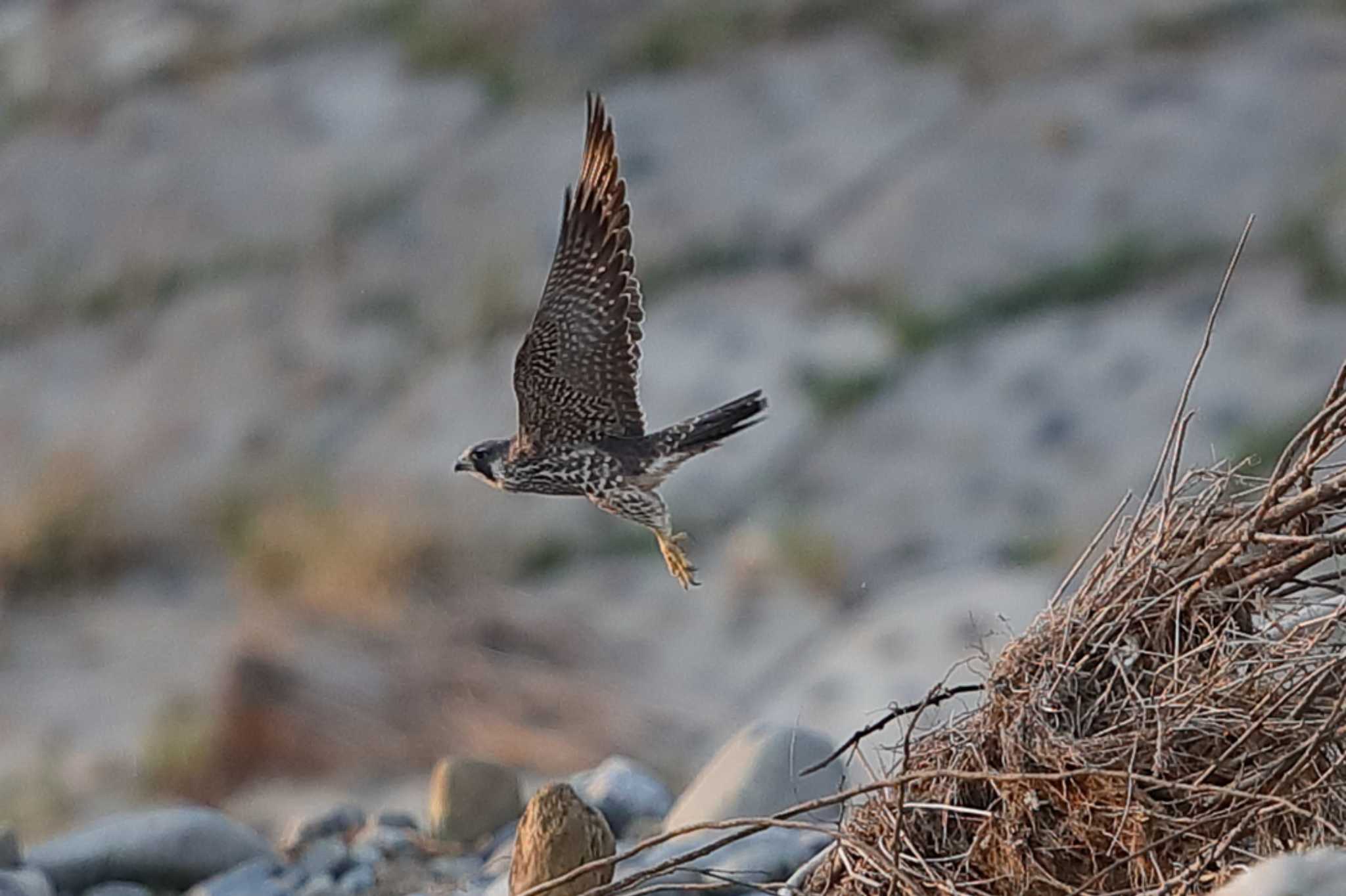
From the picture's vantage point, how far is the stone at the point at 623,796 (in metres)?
4.96

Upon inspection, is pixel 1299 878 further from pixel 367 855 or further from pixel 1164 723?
pixel 367 855

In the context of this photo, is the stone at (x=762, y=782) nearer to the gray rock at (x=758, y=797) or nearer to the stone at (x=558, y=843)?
the gray rock at (x=758, y=797)

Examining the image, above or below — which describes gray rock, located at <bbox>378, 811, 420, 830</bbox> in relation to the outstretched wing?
below

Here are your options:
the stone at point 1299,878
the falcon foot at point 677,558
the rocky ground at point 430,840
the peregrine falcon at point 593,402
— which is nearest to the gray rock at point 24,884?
the rocky ground at point 430,840

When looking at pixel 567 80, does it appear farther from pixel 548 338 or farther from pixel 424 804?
pixel 548 338

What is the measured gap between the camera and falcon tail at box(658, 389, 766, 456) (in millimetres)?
4043

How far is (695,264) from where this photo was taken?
1127 cm

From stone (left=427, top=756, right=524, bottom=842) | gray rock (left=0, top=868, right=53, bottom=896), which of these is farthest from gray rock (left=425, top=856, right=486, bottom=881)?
gray rock (left=0, top=868, right=53, bottom=896)

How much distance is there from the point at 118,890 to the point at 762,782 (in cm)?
Answer: 156

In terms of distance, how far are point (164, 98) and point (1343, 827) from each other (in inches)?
441

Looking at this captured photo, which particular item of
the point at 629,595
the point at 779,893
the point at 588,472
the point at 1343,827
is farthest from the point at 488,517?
the point at 1343,827

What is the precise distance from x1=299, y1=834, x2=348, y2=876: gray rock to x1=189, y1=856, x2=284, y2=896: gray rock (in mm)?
79

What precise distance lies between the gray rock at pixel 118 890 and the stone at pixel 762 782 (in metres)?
1.27

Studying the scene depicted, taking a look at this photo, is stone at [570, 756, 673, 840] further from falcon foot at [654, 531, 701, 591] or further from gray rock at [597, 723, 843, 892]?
falcon foot at [654, 531, 701, 591]
